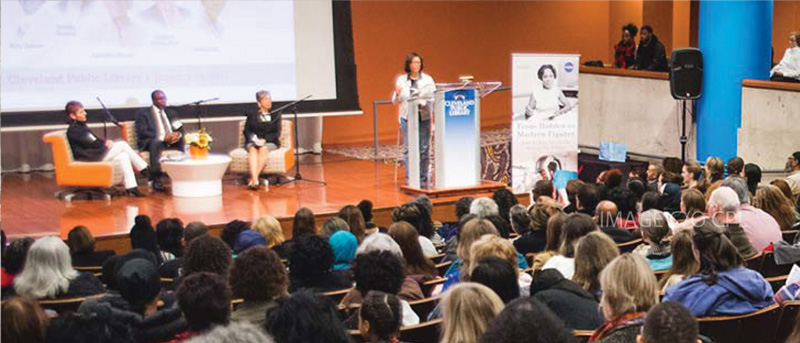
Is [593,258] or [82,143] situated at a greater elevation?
[82,143]

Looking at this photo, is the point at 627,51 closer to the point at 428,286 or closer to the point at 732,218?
the point at 732,218

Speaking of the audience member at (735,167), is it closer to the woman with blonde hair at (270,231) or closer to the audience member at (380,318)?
the woman with blonde hair at (270,231)

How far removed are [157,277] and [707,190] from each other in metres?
4.40

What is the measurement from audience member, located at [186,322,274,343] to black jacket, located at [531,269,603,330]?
1324 millimetres

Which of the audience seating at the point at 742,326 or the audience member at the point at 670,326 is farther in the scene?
the audience seating at the point at 742,326

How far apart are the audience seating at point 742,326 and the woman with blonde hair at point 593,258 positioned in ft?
2.10

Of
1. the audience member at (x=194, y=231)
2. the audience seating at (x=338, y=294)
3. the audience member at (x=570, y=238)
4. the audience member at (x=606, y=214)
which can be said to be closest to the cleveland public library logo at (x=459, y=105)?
the audience member at (x=606, y=214)

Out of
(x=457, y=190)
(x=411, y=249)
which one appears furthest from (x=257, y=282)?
(x=457, y=190)

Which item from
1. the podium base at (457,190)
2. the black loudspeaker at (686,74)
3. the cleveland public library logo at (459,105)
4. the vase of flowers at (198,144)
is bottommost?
the podium base at (457,190)

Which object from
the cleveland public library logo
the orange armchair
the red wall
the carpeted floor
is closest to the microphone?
the orange armchair

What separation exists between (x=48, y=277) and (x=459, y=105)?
500 cm

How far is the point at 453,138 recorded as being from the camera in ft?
31.2

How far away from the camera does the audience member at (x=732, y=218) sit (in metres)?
5.70

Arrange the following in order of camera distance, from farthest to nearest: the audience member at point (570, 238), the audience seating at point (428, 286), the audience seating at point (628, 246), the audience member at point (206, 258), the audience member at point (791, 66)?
the audience member at point (791, 66) → the audience seating at point (628, 246) → the audience seating at point (428, 286) → the audience member at point (570, 238) → the audience member at point (206, 258)
